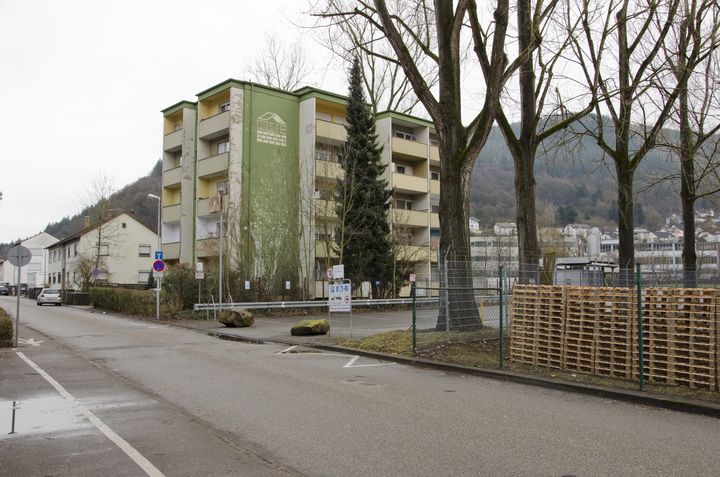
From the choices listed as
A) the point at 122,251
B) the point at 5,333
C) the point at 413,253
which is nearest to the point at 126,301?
the point at 5,333

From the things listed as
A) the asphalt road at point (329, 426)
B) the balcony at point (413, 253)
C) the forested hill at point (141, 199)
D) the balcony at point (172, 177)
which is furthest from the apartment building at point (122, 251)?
the asphalt road at point (329, 426)

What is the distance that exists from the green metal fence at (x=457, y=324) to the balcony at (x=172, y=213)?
108 feet

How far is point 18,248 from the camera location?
17531 mm

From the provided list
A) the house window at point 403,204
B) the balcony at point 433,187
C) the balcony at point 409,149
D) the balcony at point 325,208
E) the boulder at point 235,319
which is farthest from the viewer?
the balcony at point 433,187

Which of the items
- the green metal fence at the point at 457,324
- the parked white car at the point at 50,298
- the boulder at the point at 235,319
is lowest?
the parked white car at the point at 50,298

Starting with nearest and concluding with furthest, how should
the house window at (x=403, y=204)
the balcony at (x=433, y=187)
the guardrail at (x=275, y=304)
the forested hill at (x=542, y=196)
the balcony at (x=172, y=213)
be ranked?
the guardrail at (x=275, y=304)
the balcony at (x=172, y=213)
the house window at (x=403, y=204)
the balcony at (x=433, y=187)
the forested hill at (x=542, y=196)

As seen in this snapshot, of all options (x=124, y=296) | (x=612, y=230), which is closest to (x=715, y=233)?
(x=124, y=296)

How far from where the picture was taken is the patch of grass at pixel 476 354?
353 inches

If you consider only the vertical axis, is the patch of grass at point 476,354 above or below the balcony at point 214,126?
below

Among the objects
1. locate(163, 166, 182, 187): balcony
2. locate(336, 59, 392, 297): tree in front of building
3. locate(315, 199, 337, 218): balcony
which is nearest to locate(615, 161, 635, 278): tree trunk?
locate(336, 59, 392, 297): tree in front of building

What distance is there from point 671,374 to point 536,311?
9.03 ft

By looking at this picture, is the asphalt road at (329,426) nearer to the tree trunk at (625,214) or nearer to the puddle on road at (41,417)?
the puddle on road at (41,417)

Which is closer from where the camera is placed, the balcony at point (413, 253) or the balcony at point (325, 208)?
the balcony at point (325, 208)

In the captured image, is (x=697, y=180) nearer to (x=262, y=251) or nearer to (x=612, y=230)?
(x=262, y=251)
